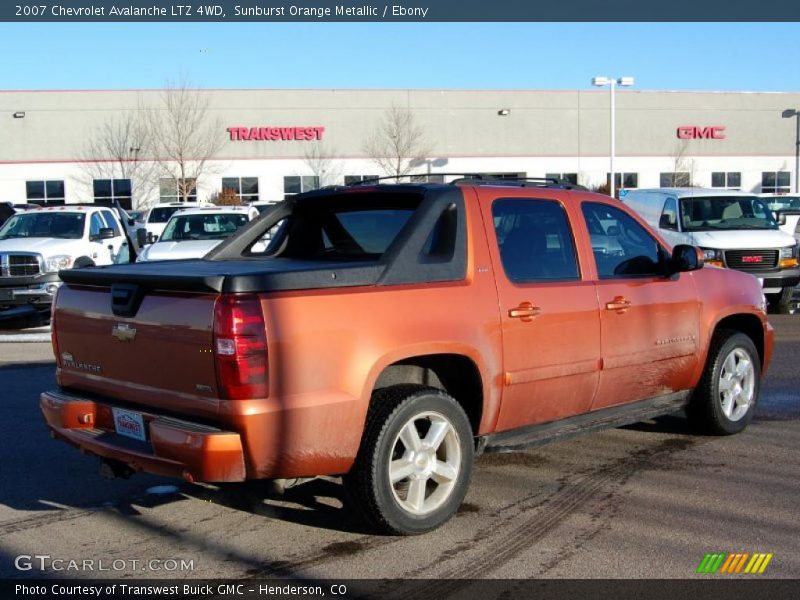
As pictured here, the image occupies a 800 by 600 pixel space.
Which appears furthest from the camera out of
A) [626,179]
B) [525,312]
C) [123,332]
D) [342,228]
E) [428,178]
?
[626,179]

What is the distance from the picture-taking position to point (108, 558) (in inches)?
181

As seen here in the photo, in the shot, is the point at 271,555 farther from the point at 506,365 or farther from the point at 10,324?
the point at 10,324

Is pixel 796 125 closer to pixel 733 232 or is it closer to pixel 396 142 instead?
pixel 396 142

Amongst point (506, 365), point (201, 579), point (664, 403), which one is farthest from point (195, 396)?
point (664, 403)

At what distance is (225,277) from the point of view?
418cm

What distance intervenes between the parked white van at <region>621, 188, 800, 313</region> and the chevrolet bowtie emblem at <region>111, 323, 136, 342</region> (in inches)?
437

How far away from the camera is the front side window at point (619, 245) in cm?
596

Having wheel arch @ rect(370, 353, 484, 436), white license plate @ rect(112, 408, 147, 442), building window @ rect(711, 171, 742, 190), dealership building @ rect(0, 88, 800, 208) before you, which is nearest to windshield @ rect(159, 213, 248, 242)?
wheel arch @ rect(370, 353, 484, 436)

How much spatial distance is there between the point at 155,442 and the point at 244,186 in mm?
44353

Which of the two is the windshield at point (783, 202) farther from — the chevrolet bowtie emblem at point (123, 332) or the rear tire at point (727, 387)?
the chevrolet bowtie emblem at point (123, 332)

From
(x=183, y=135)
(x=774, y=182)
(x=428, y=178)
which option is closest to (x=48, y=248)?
(x=428, y=178)

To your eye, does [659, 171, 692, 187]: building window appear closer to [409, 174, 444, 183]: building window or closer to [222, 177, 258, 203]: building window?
[222, 177, 258, 203]: building window

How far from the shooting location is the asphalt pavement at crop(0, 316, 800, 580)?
4477 millimetres

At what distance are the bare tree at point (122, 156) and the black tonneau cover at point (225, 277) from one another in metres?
43.0
